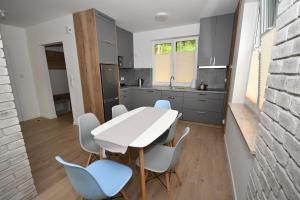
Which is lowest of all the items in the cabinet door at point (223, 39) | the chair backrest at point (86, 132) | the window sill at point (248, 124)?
the chair backrest at point (86, 132)

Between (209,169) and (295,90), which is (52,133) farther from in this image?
(295,90)

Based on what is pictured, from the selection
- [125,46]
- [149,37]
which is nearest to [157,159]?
[125,46]

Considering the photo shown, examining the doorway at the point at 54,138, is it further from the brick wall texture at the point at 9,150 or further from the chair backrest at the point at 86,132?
the chair backrest at the point at 86,132

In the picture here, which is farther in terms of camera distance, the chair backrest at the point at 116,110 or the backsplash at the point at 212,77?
the backsplash at the point at 212,77

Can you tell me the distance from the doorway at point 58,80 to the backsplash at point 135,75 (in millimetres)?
2104

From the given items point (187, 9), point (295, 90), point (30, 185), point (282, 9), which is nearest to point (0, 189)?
point (30, 185)

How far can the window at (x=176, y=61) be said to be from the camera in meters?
3.87

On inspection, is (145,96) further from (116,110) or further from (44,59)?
(44,59)

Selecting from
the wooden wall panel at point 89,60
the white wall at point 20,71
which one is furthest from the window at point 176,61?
the white wall at point 20,71

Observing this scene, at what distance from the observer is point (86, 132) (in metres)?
1.80

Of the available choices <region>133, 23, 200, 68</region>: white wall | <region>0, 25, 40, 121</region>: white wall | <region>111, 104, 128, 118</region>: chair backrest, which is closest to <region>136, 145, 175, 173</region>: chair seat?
<region>111, 104, 128, 118</region>: chair backrest

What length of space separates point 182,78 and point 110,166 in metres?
3.30

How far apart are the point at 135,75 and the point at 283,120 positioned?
4.29m

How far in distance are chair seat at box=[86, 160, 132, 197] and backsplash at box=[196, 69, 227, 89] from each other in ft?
10.1
